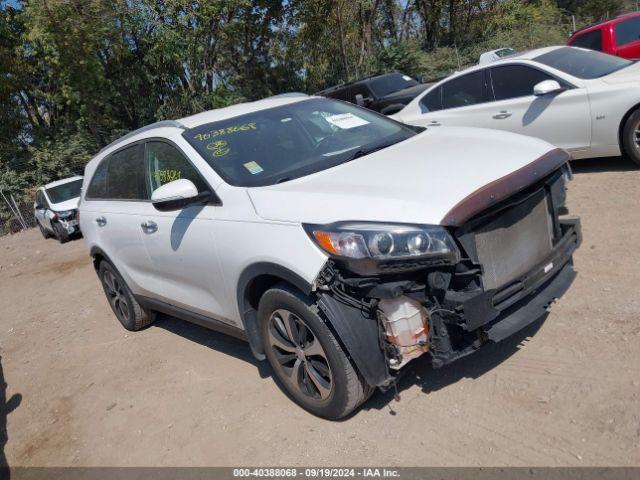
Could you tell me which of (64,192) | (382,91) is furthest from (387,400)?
(64,192)

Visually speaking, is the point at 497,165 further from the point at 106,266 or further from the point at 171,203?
the point at 106,266

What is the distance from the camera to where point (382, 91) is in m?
12.2

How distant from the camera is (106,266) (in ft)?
18.1

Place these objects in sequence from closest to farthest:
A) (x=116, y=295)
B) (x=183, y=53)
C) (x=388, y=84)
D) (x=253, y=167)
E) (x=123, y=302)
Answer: (x=253, y=167)
(x=123, y=302)
(x=116, y=295)
(x=388, y=84)
(x=183, y=53)

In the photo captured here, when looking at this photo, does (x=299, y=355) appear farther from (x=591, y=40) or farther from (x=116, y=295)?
(x=591, y=40)

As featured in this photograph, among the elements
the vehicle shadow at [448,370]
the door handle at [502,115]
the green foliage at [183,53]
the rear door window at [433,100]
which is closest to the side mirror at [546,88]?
the door handle at [502,115]

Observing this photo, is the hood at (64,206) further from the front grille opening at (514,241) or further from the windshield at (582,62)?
the front grille opening at (514,241)

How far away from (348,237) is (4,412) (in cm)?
378

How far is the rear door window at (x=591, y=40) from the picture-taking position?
11203 millimetres

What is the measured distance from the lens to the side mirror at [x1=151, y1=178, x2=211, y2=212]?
3.49 metres

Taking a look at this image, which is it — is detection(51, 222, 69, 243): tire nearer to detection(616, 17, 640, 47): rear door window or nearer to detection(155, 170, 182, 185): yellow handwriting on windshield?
detection(155, 170, 182, 185): yellow handwriting on windshield

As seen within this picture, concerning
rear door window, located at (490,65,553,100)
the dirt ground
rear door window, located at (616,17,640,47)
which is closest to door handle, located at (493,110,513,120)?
rear door window, located at (490,65,553,100)

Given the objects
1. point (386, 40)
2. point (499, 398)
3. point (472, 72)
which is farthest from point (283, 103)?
point (386, 40)

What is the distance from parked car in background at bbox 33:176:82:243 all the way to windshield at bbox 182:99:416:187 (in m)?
9.71
